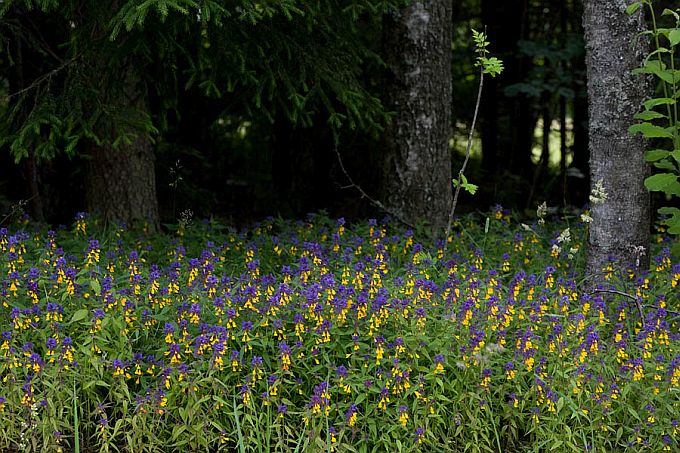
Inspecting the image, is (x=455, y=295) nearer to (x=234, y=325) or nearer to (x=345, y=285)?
(x=345, y=285)

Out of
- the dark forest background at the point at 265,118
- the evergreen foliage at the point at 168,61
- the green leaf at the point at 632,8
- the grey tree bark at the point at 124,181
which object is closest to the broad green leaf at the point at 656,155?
the green leaf at the point at 632,8

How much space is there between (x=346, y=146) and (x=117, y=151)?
3062 mm

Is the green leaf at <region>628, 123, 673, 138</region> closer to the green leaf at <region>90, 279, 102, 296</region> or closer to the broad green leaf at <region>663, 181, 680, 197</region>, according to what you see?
the broad green leaf at <region>663, 181, 680, 197</region>

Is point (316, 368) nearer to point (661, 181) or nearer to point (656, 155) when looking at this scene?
point (661, 181)

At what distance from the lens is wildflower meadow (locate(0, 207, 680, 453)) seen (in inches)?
142

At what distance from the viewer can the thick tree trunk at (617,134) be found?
502 centimetres

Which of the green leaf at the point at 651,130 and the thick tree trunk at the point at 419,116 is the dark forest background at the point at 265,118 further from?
the green leaf at the point at 651,130

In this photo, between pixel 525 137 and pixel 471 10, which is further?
pixel 471 10

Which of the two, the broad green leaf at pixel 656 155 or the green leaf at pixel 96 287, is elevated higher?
the broad green leaf at pixel 656 155

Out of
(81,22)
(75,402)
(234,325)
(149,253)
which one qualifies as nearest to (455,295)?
(234,325)

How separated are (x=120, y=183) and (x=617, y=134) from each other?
3.56 meters

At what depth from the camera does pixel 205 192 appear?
328 inches

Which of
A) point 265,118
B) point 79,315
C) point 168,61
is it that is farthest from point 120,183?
point 79,315

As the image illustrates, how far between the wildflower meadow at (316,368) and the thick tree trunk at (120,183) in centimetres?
198
